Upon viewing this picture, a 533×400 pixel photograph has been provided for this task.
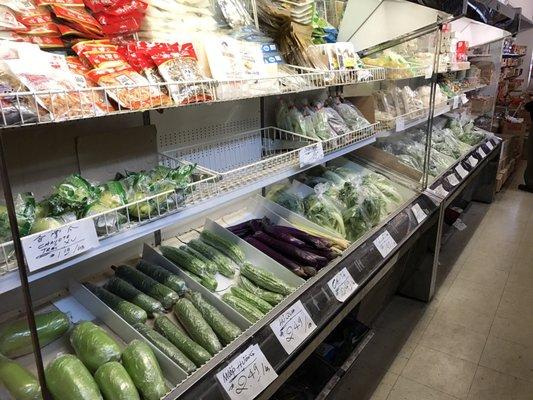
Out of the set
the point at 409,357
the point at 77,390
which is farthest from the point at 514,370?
the point at 77,390

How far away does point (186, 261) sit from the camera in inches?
58.2

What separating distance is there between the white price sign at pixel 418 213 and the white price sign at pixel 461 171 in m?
0.93

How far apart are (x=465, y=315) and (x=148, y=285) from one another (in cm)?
232

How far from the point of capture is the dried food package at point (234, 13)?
1.54 m

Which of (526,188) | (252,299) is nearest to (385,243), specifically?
(252,299)

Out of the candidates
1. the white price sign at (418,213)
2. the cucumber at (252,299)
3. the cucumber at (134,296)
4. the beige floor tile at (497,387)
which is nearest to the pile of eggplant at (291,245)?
the cucumber at (252,299)

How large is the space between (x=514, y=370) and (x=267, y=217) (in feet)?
5.46

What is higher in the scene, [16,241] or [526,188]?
[16,241]

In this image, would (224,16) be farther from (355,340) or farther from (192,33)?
(355,340)

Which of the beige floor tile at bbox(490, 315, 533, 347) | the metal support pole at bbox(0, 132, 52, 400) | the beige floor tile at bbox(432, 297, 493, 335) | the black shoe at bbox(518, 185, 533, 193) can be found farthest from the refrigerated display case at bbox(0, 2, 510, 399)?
the black shoe at bbox(518, 185, 533, 193)

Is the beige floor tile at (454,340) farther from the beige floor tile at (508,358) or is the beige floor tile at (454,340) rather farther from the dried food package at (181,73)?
the dried food package at (181,73)

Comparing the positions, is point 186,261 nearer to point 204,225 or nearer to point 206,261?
point 206,261

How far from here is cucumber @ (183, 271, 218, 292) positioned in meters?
1.43

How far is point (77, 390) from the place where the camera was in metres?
0.91
